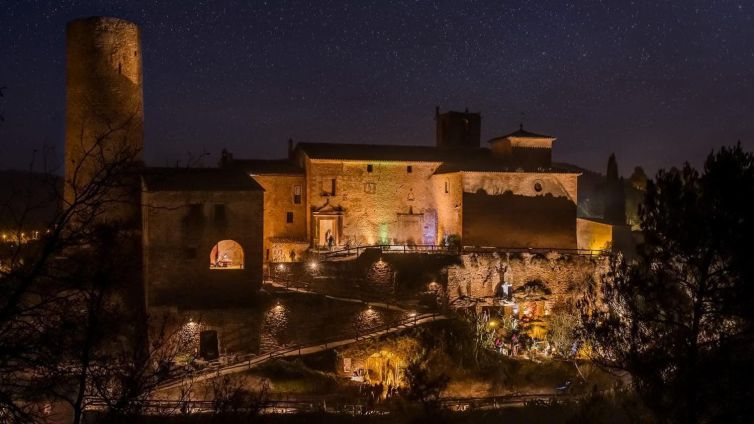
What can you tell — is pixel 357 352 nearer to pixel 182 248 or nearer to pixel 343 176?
pixel 182 248

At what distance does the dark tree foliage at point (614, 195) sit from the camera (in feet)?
189

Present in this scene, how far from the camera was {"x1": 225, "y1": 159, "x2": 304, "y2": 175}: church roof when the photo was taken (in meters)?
38.8

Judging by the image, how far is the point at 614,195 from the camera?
59125 millimetres

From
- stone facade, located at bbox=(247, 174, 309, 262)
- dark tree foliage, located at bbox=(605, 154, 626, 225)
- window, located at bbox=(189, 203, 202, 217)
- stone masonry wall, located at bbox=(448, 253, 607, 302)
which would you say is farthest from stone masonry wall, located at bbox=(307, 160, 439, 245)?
dark tree foliage, located at bbox=(605, 154, 626, 225)

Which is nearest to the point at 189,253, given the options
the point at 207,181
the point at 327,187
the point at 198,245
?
the point at 198,245

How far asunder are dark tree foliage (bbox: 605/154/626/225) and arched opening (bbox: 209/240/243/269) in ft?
118

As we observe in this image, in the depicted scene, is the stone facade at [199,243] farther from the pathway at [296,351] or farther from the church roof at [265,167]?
the church roof at [265,167]

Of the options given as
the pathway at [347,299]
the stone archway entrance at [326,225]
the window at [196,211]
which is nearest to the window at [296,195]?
the stone archway entrance at [326,225]

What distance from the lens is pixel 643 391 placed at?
1453 cm

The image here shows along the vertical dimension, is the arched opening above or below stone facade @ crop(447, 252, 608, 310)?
above

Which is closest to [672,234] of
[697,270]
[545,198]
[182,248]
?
[697,270]

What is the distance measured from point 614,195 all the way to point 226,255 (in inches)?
1543

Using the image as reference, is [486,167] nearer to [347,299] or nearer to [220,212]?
[347,299]

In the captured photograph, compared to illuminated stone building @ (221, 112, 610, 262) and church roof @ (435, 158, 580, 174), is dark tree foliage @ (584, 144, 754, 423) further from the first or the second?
church roof @ (435, 158, 580, 174)
